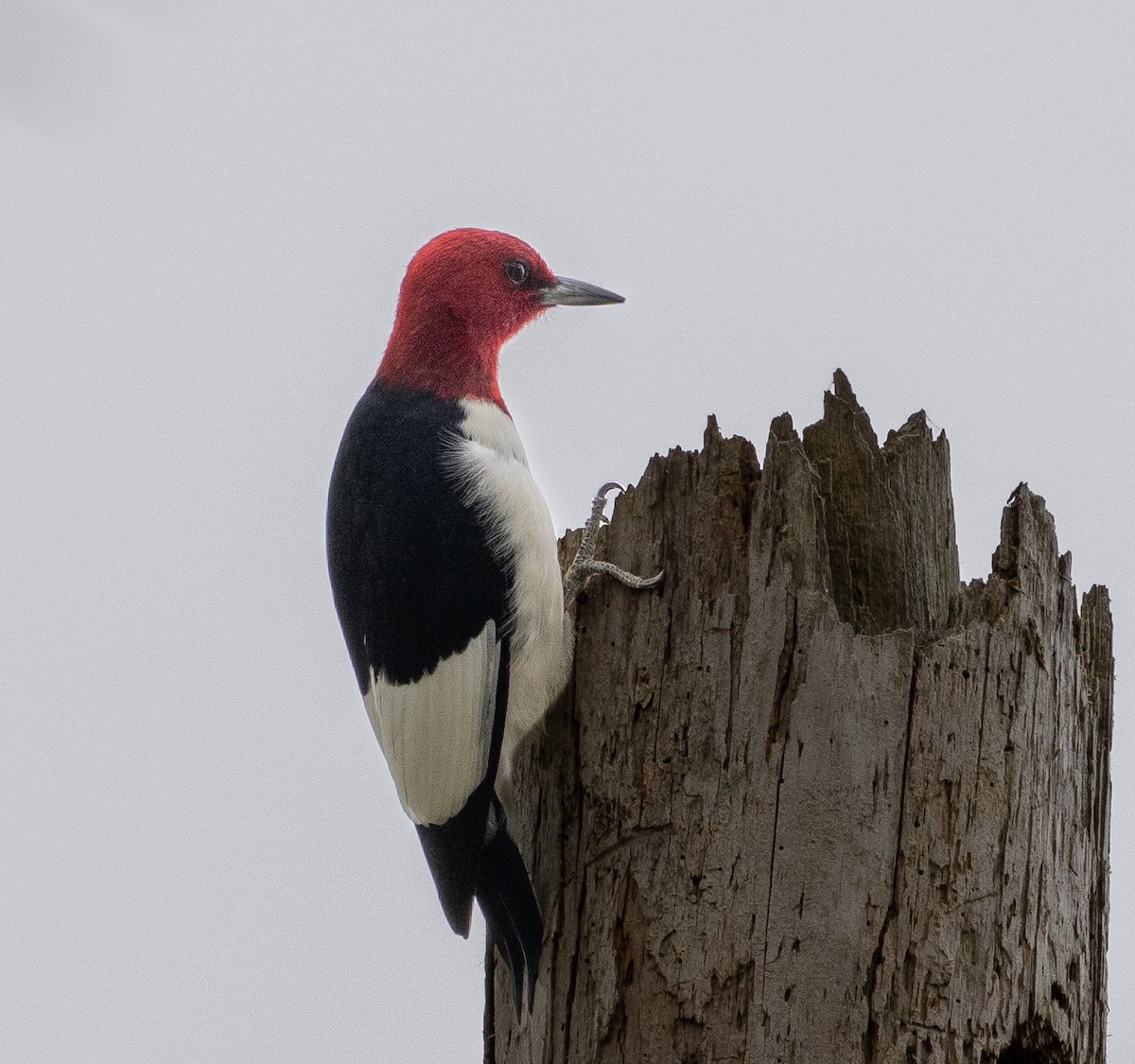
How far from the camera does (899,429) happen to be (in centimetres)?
278

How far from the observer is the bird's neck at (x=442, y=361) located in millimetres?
3275

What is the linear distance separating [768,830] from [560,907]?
1.59ft

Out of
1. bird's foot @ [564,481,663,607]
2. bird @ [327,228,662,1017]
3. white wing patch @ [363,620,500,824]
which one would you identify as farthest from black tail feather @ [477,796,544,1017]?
bird's foot @ [564,481,663,607]

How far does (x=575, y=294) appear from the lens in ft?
12.2

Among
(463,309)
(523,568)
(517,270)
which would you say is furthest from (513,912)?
(517,270)

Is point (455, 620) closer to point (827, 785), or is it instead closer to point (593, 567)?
point (593, 567)

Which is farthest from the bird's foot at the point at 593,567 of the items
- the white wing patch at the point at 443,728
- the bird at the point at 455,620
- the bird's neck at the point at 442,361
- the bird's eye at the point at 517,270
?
the bird's eye at the point at 517,270

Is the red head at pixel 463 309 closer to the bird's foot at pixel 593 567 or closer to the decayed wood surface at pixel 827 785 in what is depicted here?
the bird's foot at pixel 593 567

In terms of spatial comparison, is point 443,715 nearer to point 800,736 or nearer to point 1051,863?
point 800,736

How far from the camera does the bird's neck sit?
3275mm

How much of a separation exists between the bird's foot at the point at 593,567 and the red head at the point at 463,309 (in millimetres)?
457

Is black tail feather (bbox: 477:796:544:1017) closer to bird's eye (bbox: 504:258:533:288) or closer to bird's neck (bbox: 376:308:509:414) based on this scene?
bird's neck (bbox: 376:308:509:414)

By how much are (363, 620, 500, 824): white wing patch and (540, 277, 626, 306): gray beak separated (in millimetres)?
1148

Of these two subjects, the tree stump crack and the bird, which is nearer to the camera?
the tree stump crack
